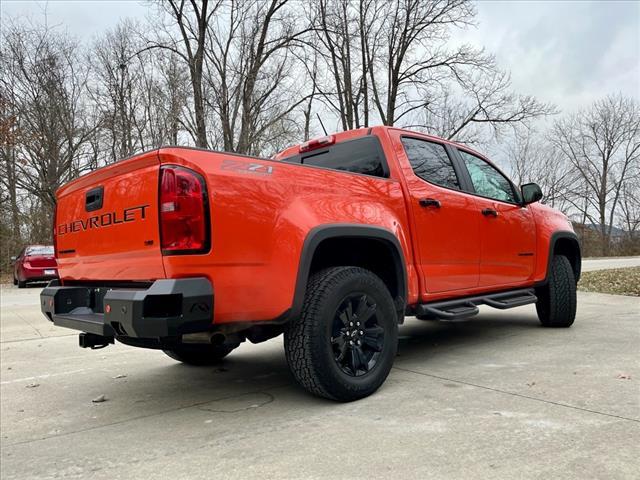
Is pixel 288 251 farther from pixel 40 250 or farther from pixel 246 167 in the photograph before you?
pixel 40 250

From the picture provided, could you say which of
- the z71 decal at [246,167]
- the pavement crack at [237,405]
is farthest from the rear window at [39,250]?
the z71 decal at [246,167]

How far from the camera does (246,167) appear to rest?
2904mm

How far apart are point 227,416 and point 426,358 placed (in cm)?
207

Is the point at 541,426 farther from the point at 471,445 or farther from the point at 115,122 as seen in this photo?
the point at 115,122

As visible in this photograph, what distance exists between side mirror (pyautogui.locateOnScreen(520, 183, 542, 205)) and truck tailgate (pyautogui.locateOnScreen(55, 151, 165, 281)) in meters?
3.95

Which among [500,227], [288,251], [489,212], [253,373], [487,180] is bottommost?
[253,373]

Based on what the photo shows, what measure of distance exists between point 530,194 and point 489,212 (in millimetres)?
867

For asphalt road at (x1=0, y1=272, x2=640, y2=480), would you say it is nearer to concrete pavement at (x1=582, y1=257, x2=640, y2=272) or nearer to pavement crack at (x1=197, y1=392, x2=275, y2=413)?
pavement crack at (x1=197, y1=392, x2=275, y2=413)

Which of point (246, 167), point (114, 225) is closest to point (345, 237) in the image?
point (246, 167)

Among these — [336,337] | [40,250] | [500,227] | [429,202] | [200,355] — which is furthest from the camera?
[40,250]

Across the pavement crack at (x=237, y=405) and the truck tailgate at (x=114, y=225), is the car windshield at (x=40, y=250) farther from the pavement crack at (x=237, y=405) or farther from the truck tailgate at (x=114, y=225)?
the pavement crack at (x=237, y=405)

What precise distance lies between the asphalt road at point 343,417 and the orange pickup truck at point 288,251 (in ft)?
1.23

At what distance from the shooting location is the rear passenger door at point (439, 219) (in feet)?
13.2

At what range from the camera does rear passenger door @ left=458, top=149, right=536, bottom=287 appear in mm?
4715
